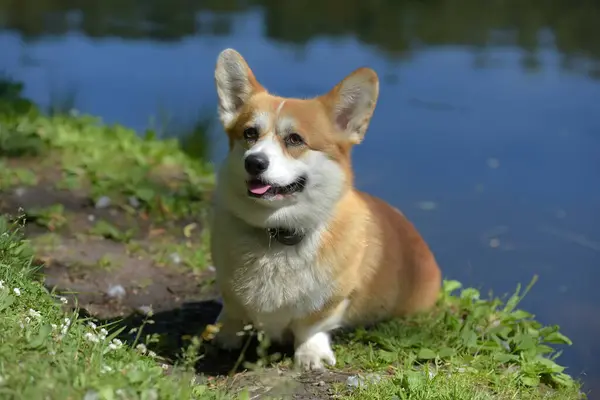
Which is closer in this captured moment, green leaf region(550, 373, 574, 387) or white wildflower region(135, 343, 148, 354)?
white wildflower region(135, 343, 148, 354)

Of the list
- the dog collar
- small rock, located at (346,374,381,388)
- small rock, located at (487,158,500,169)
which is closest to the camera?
small rock, located at (346,374,381,388)

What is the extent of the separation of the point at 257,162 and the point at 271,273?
0.54 metres

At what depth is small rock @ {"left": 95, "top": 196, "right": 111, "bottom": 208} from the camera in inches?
202

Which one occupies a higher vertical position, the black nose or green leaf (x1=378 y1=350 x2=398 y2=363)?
the black nose

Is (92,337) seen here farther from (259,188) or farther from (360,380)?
(360,380)

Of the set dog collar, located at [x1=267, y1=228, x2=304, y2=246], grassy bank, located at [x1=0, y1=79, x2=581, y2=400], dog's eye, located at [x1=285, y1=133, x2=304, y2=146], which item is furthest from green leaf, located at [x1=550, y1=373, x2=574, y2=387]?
dog's eye, located at [x1=285, y1=133, x2=304, y2=146]

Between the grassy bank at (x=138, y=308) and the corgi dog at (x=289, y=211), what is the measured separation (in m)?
0.24

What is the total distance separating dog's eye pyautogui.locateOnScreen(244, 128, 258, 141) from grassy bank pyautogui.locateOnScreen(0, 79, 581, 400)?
0.80m

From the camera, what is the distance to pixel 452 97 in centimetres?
776

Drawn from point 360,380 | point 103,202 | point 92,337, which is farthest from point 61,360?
point 103,202

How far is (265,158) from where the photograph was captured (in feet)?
9.82

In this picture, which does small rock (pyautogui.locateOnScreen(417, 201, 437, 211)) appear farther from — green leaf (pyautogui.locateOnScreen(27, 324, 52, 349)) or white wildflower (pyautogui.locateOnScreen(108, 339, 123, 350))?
green leaf (pyautogui.locateOnScreen(27, 324, 52, 349))

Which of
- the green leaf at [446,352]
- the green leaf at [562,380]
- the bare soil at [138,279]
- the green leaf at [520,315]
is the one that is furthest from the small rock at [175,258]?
the green leaf at [562,380]

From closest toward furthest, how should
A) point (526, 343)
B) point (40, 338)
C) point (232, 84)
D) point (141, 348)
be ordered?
point (40, 338) < point (141, 348) < point (232, 84) < point (526, 343)
